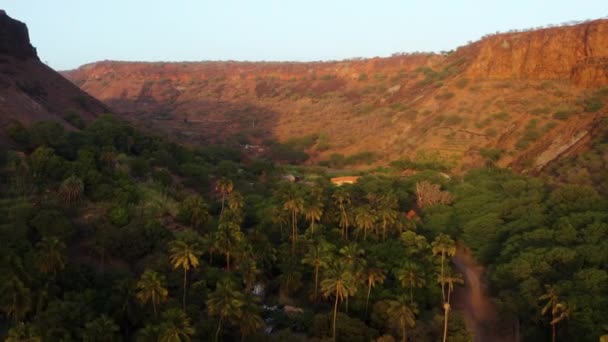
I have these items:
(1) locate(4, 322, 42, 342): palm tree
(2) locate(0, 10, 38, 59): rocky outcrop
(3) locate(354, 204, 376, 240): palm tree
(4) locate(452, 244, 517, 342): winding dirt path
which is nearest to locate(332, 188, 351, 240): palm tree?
(3) locate(354, 204, 376, 240): palm tree

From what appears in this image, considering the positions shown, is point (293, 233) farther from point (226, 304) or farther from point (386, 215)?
point (226, 304)

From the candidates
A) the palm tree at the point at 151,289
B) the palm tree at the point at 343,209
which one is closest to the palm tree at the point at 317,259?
the palm tree at the point at 343,209

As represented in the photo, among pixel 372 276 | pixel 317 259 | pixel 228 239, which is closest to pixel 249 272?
pixel 228 239

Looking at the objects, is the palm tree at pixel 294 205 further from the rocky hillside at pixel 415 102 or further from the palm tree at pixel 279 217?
the rocky hillside at pixel 415 102

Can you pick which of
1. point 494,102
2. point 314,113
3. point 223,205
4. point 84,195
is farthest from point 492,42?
point 84,195

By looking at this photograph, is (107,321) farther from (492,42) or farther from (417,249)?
(492,42)

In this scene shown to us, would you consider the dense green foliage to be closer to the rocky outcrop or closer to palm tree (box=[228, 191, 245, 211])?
palm tree (box=[228, 191, 245, 211])
